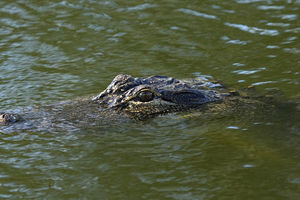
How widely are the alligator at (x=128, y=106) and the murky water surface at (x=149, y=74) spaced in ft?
0.46

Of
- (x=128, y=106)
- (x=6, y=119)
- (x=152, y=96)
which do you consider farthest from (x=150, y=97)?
(x=6, y=119)

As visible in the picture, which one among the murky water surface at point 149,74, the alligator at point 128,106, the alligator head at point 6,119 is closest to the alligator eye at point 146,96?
the alligator at point 128,106

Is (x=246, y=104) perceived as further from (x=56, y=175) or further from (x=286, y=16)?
(x=286, y=16)

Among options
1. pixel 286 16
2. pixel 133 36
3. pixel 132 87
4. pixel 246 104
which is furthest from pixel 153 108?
pixel 286 16

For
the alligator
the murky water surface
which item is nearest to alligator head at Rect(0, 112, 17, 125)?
the alligator

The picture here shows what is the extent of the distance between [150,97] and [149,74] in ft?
6.42

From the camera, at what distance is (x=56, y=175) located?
169 inches

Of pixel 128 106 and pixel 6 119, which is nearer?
pixel 6 119

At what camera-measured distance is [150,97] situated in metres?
5.09

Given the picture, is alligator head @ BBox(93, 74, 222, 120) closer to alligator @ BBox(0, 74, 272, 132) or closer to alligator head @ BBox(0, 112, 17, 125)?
alligator @ BBox(0, 74, 272, 132)

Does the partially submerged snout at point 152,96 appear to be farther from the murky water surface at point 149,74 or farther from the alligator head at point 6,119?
the alligator head at point 6,119

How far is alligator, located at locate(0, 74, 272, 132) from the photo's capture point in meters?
4.93

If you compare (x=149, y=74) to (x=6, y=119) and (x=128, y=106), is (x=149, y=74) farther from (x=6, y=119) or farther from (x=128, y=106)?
(x=6, y=119)

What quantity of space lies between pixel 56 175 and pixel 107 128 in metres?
0.96
